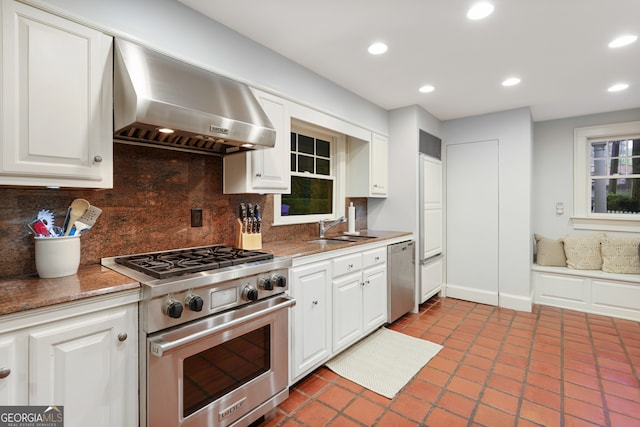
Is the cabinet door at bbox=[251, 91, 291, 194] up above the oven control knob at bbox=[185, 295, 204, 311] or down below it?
above

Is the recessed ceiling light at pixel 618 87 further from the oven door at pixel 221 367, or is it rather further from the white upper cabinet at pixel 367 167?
the oven door at pixel 221 367

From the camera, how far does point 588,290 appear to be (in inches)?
144

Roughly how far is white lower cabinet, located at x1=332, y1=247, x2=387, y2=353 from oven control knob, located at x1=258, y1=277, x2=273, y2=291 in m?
0.72

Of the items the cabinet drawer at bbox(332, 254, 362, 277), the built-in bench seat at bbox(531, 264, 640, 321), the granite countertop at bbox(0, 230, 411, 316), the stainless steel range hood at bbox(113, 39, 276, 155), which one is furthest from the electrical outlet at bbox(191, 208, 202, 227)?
the built-in bench seat at bbox(531, 264, 640, 321)

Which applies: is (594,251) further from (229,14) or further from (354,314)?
(229,14)

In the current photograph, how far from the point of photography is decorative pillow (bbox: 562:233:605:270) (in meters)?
3.79

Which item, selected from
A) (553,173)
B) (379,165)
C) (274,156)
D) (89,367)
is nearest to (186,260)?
(89,367)

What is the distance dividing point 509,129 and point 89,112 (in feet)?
13.7

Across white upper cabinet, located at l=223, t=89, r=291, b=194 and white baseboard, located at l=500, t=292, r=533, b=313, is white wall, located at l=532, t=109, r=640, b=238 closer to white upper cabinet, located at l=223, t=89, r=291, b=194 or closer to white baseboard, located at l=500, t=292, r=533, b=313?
white baseboard, located at l=500, t=292, r=533, b=313

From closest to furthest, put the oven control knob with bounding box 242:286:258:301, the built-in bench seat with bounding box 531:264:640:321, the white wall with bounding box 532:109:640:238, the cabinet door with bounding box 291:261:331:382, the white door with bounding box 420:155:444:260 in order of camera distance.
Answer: the oven control knob with bounding box 242:286:258:301 < the cabinet door with bounding box 291:261:331:382 < the built-in bench seat with bounding box 531:264:640:321 < the white door with bounding box 420:155:444:260 < the white wall with bounding box 532:109:640:238

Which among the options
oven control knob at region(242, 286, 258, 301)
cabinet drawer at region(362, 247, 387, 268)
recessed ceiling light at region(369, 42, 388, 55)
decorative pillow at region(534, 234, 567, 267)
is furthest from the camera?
decorative pillow at region(534, 234, 567, 267)

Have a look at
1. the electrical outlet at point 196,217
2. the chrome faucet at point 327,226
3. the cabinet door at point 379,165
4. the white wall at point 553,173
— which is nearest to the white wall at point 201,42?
the cabinet door at point 379,165

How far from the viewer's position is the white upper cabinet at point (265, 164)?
7.23ft

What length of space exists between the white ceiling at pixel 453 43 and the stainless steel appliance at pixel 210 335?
61.0 inches
